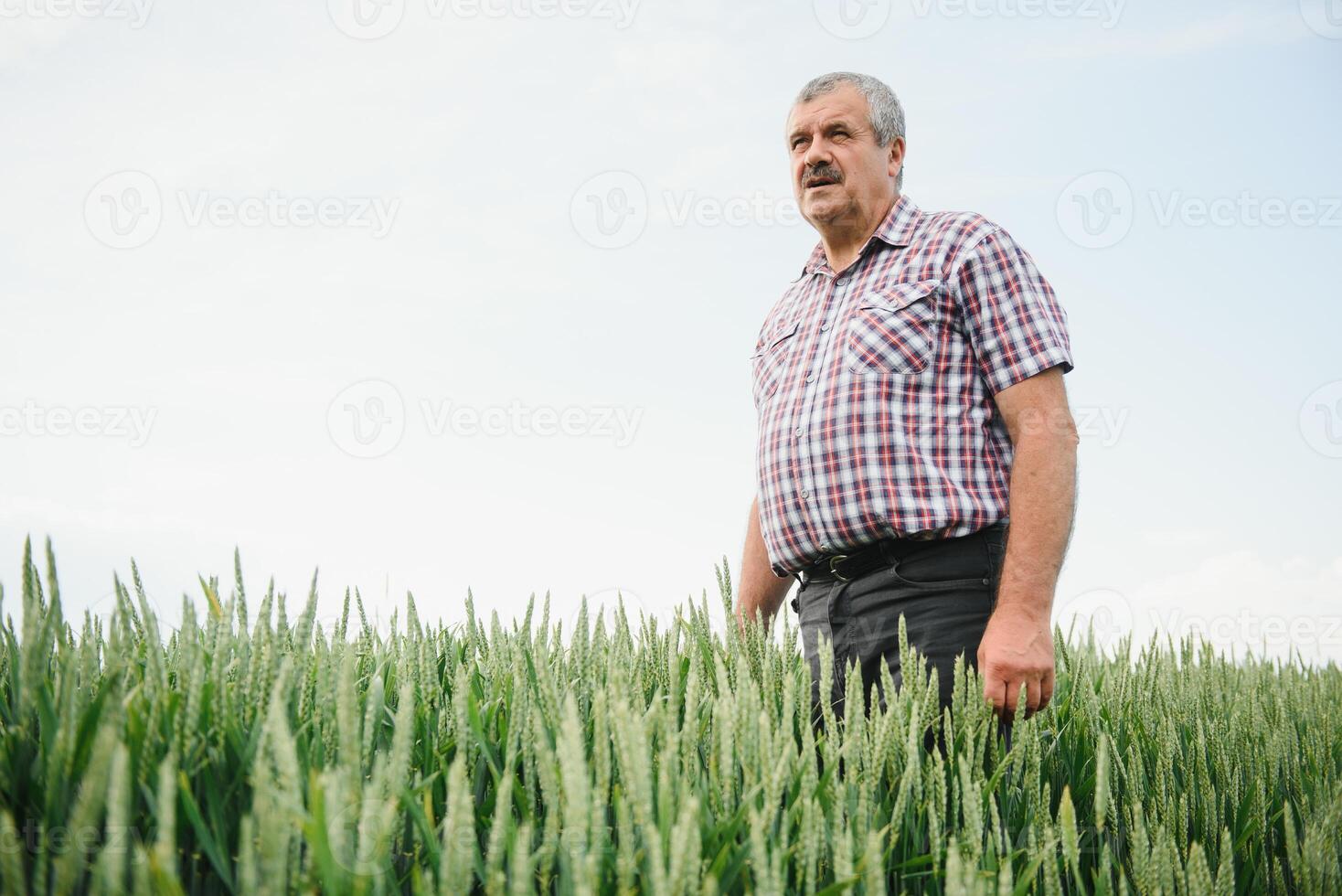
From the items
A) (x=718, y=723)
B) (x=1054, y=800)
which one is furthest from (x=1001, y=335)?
(x=718, y=723)

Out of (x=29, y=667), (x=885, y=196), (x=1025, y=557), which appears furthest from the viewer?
(x=885, y=196)

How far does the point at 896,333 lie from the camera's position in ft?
9.33

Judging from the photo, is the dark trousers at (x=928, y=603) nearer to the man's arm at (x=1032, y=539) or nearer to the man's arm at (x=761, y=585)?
the man's arm at (x=1032, y=539)

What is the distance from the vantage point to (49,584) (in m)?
1.52

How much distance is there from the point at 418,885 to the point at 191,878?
33 cm

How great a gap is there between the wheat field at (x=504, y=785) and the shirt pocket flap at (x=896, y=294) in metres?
1.02

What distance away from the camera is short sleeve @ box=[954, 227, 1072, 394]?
2709mm

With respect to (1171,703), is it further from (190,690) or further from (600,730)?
(190,690)

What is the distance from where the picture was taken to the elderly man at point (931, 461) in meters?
2.61

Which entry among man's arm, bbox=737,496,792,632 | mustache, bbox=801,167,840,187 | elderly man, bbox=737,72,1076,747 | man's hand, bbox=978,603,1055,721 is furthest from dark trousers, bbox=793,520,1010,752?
mustache, bbox=801,167,840,187

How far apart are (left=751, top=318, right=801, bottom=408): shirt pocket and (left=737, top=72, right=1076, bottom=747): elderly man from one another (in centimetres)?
13

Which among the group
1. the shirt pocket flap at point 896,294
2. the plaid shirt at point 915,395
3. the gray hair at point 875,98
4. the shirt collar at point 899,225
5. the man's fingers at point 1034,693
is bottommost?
the man's fingers at point 1034,693

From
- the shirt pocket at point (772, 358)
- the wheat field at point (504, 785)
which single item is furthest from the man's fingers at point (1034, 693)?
the shirt pocket at point (772, 358)

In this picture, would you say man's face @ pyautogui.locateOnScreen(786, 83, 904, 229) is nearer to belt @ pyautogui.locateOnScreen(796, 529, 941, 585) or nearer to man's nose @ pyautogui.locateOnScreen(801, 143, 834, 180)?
man's nose @ pyautogui.locateOnScreen(801, 143, 834, 180)
